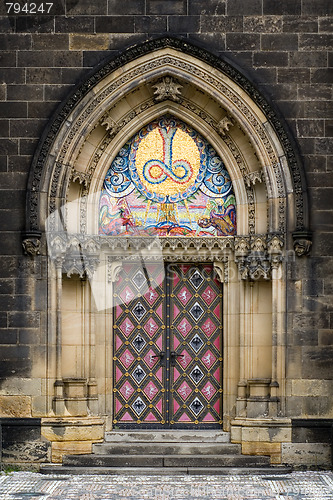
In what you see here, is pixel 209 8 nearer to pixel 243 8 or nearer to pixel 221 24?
pixel 221 24

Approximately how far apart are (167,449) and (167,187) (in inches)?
147

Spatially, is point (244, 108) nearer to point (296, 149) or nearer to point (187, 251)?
point (296, 149)

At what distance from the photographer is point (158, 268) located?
14523 mm

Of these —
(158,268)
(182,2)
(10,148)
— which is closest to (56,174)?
(10,148)

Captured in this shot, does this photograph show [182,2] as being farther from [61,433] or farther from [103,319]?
[61,433]

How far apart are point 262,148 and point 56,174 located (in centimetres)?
288

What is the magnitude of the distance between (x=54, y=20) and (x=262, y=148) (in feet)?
11.2

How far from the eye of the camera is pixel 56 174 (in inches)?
546

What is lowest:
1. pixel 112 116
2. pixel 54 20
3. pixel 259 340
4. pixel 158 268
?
pixel 259 340

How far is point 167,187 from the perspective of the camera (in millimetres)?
14594

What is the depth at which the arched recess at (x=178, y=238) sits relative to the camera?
13.8 m

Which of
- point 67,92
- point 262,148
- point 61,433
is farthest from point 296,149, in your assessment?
point 61,433

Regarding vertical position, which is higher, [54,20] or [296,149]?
[54,20]

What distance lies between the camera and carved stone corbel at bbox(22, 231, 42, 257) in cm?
1371
